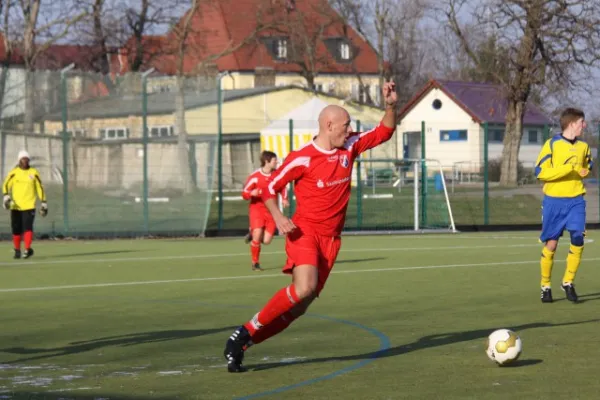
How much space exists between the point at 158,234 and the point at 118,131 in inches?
103

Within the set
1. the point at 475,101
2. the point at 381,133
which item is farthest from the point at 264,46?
the point at 381,133

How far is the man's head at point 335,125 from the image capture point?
8.53 metres

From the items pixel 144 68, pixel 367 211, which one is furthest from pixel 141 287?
pixel 144 68

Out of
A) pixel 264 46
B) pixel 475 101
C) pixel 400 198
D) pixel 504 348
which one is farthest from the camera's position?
pixel 264 46

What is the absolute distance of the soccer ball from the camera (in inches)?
324

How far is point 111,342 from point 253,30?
1684 inches

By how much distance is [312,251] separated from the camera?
Answer: 835cm

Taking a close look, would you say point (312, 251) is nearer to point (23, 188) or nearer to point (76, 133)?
point (23, 188)

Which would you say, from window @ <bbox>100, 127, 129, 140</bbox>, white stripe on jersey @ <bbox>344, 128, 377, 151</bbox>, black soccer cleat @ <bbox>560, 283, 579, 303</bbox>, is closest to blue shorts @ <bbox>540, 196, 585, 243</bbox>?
black soccer cleat @ <bbox>560, 283, 579, 303</bbox>

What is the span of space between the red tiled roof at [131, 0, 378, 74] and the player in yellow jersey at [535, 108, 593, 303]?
33.6 m

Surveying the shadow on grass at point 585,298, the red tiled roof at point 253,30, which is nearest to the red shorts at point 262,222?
the shadow on grass at point 585,298

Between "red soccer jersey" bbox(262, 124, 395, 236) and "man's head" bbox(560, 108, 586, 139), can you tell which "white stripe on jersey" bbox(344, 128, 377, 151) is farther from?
"man's head" bbox(560, 108, 586, 139)

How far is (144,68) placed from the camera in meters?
52.3

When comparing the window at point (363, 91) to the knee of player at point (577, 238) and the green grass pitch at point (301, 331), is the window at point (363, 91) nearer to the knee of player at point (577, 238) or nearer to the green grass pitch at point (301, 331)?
the green grass pitch at point (301, 331)
